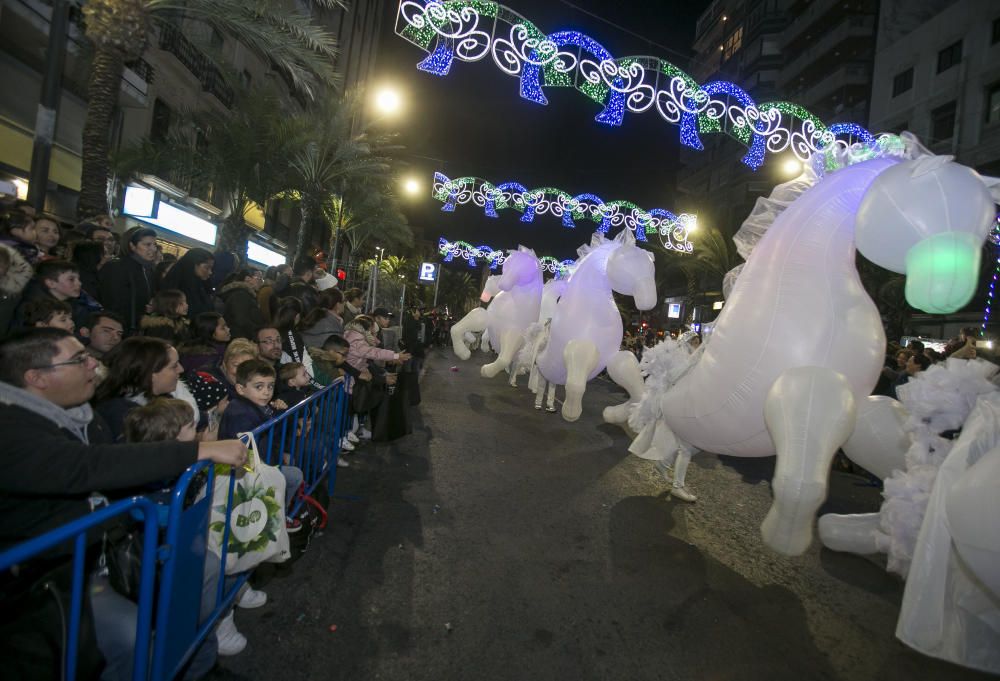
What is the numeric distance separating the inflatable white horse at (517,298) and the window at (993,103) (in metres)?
19.7

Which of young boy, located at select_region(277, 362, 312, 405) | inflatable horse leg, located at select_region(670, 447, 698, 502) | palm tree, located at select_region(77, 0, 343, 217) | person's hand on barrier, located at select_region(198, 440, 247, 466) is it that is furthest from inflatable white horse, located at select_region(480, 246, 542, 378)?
person's hand on barrier, located at select_region(198, 440, 247, 466)

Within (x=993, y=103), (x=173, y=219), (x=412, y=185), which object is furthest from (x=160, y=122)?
(x=993, y=103)

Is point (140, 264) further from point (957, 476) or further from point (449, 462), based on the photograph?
point (957, 476)

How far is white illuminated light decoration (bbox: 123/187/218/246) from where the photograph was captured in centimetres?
1183

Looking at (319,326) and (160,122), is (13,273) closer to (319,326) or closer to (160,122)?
(319,326)

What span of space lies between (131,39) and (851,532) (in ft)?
31.3

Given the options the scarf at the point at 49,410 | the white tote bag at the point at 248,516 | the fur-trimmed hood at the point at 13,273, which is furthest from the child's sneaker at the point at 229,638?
the fur-trimmed hood at the point at 13,273

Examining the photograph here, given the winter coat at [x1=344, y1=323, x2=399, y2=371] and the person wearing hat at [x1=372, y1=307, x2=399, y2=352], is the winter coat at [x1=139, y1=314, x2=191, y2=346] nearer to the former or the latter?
the winter coat at [x1=344, y1=323, x2=399, y2=371]

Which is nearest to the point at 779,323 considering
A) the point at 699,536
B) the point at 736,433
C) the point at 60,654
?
the point at 736,433

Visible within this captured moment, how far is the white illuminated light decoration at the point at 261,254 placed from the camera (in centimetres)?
1847

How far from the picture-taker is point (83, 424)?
186 centimetres

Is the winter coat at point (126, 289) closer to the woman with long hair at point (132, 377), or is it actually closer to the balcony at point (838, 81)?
the woman with long hair at point (132, 377)

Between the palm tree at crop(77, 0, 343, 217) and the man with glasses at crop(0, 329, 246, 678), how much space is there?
261 inches

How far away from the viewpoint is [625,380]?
5.49 m
